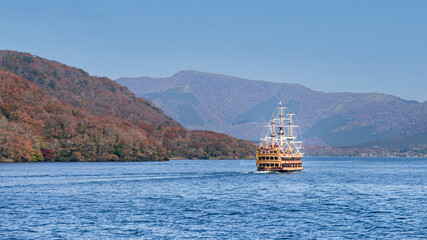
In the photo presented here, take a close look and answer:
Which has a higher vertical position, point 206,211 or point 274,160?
point 274,160

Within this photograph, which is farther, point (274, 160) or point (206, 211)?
point (274, 160)

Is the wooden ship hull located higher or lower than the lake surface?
higher

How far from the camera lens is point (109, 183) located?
12506 centimetres

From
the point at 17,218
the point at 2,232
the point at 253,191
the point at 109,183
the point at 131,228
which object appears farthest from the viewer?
the point at 109,183

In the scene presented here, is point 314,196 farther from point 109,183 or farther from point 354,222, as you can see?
point 109,183

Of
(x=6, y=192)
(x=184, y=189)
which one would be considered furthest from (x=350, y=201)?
(x=6, y=192)

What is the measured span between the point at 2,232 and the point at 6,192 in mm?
41691

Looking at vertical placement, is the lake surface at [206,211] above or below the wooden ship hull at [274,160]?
below

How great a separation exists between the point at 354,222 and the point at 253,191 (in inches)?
1610

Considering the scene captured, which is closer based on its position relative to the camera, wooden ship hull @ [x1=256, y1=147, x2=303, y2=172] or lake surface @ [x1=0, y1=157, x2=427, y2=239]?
lake surface @ [x1=0, y1=157, x2=427, y2=239]

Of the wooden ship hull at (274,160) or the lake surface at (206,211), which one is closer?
the lake surface at (206,211)

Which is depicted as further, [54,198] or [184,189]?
[184,189]

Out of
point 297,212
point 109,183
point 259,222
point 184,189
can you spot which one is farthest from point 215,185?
point 259,222

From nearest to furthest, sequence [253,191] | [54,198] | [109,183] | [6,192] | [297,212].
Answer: [297,212], [54,198], [6,192], [253,191], [109,183]
